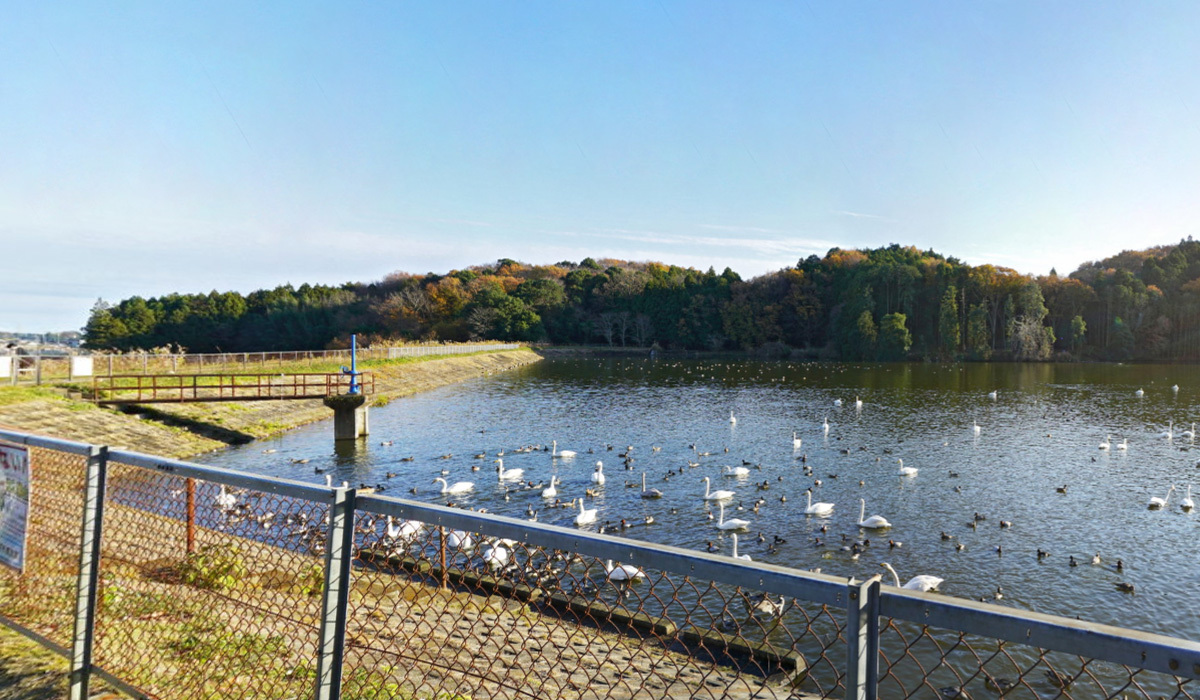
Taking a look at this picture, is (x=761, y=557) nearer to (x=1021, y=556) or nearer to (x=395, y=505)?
(x=1021, y=556)

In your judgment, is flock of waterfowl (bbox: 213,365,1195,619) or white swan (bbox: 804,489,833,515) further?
white swan (bbox: 804,489,833,515)

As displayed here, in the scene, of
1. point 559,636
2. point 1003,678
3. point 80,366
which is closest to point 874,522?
point 1003,678

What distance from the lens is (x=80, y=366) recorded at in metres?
26.9

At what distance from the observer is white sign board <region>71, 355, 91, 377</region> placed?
2675 cm

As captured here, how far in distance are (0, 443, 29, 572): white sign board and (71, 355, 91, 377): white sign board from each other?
90.0 ft

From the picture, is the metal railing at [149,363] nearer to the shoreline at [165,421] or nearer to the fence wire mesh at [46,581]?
the shoreline at [165,421]

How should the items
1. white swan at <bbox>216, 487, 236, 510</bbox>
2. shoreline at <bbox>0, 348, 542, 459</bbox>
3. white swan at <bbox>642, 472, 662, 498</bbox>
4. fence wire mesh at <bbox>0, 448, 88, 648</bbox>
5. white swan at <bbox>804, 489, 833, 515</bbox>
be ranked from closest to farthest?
fence wire mesh at <bbox>0, 448, 88, 648</bbox>
white swan at <bbox>216, 487, 236, 510</bbox>
white swan at <bbox>804, 489, 833, 515</bbox>
white swan at <bbox>642, 472, 662, 498</bbox>
shoreline at <bbox>0, 348, 542, 459</bbox>

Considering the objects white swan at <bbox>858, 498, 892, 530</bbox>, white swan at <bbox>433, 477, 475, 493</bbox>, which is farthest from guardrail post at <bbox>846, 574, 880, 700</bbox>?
white swan at <bbox>433, 477, 475, 493</bbox>

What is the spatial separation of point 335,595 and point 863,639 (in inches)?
92.7

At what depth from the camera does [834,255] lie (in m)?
101

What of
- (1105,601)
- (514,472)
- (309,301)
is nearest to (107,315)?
(309,301)

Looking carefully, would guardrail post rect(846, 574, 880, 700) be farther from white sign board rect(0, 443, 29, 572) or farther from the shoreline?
Answer: the shoreline

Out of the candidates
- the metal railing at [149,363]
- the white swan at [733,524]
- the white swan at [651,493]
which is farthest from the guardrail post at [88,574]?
the metal railing at [149,363]

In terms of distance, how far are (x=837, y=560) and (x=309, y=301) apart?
361 feet
